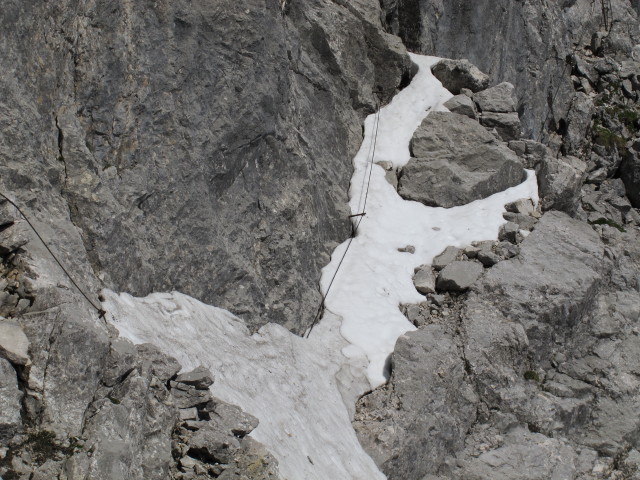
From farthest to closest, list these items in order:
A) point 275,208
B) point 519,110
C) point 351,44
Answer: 1. point 519,110
2. point 351,44
3. point 275,208

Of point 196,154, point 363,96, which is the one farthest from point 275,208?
point 363,96

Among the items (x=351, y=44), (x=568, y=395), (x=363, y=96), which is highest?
(x=351, y=44)

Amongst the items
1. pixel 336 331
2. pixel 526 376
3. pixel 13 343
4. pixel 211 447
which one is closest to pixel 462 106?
pixel 526 376

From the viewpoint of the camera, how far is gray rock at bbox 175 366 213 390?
28.5 ft

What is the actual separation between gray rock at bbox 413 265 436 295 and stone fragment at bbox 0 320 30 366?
9.18 meters

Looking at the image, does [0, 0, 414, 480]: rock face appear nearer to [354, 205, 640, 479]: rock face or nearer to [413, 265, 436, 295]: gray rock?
[413, 265, 436, 295]: gray rock

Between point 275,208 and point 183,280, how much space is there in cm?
275

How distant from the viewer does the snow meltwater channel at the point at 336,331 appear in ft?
32.5

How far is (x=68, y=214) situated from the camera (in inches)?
386

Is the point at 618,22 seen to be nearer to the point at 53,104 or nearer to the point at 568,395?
the point at 568,395

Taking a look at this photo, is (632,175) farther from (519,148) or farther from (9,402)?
(9,402)

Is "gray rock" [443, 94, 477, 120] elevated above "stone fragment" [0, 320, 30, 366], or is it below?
below

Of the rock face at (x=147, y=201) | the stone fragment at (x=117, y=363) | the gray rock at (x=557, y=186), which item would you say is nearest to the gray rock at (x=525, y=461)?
the rock face at (x=147, y=201)

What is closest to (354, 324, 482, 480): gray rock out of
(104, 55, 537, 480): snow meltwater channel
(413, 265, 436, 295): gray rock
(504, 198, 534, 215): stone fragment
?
(104, 55, 537, 480): snow meltwater channel
